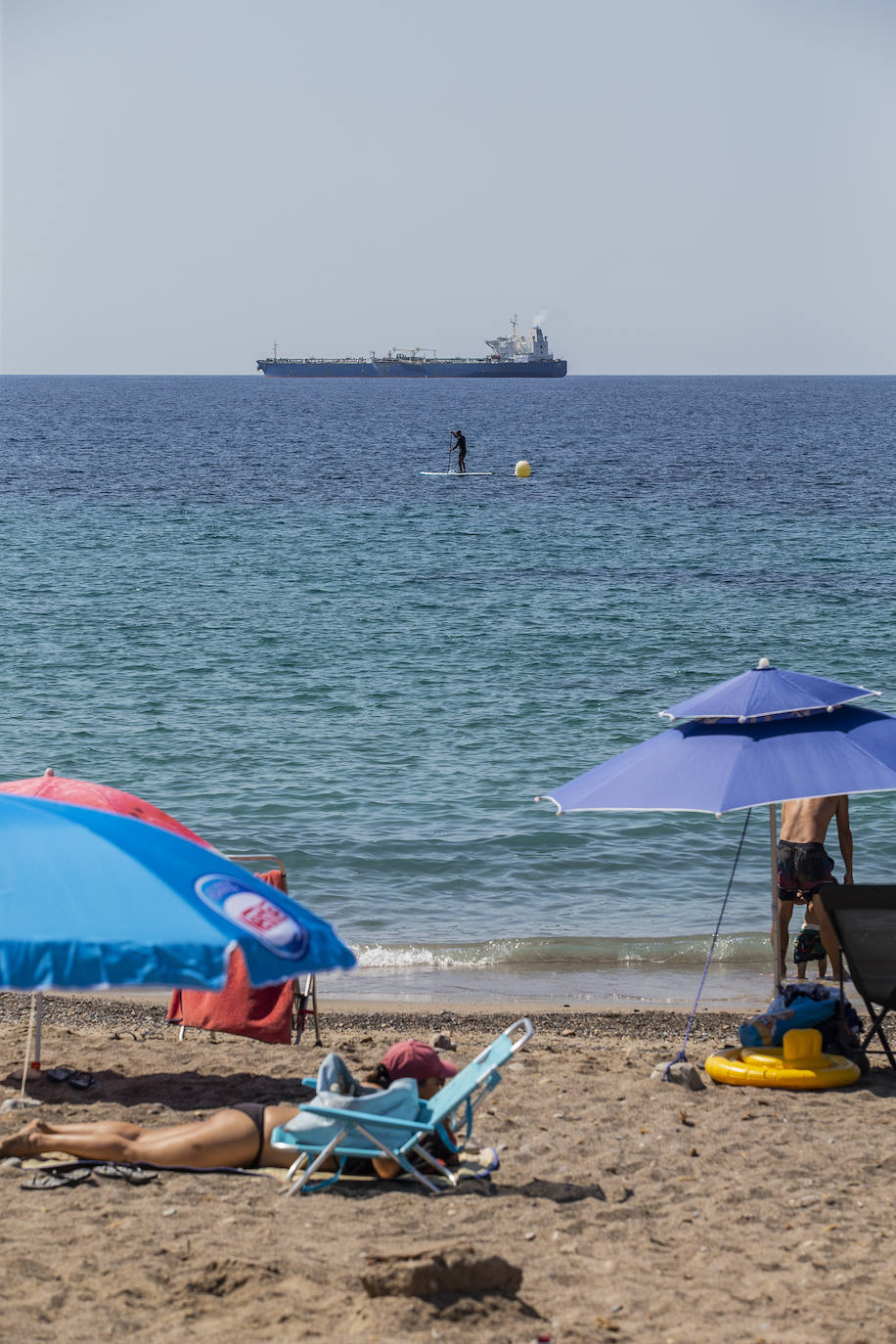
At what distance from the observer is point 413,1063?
582cm

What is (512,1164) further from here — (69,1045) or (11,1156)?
(69,1045)

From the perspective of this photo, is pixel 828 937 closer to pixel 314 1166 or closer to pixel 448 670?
pixel 314 1166

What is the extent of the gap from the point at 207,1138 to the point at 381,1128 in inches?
29.7

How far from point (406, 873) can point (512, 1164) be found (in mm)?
6220

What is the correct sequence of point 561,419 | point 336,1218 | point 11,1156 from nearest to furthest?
point 336,1218, point 11,1156, point 561,419

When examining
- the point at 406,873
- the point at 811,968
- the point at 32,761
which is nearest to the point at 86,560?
the point at 32,761

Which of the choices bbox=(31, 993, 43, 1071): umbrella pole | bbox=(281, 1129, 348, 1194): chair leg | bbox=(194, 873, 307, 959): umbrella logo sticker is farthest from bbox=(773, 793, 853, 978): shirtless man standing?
bbox=(194, 873, 307, 959): umbrella logo sticker

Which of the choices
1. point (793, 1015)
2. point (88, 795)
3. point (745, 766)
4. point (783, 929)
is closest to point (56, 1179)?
point (88, 795)

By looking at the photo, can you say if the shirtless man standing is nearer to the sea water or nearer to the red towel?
the sea water

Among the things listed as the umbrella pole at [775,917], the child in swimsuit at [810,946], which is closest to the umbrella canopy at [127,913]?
the umbrella pole at [775,917]

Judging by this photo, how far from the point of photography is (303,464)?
59000 millimetres

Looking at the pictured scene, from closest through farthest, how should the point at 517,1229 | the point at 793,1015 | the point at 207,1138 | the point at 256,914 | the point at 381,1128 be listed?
the point at 256,914 < the point at 517,1229 < the point at 381,1128 < the point at 207,1138 < the point at 793,1015

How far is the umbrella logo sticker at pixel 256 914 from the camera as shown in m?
4.33

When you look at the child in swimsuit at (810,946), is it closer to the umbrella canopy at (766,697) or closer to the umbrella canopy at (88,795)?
the umbrella canopy at (766,697)
